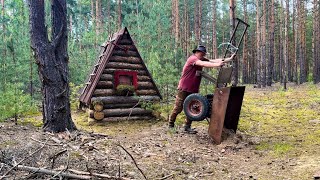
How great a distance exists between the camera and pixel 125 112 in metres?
10.7

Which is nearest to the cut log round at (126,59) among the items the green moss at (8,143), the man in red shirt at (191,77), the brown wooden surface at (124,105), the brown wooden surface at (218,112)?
the brown wooden surface at (124,105)

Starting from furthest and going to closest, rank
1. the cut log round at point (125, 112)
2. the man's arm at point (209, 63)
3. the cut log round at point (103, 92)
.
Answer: the cut log round at point (125, 112) < the cut log round at point (103, 92) < the man's arm at point (209, 63)

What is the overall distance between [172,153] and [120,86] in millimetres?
4969

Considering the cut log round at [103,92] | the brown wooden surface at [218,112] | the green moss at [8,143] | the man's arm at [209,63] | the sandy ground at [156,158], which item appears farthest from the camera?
the cut log round at [103,92]

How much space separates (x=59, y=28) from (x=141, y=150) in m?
3.60

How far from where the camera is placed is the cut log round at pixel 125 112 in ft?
34.4

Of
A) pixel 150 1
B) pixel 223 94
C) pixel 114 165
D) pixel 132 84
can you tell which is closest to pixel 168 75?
pixel 132 84

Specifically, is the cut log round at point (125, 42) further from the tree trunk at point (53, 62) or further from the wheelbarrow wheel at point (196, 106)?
the wheelbarrow wheel at point (196, 106)

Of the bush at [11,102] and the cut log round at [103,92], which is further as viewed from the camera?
the cut log round at [103,92]

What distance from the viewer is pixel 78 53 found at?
21344mm

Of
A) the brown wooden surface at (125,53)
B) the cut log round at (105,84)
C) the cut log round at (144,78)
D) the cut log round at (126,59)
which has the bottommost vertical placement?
the cut log round at (105,84)

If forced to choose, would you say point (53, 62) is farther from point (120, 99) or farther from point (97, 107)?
point (120, 99)

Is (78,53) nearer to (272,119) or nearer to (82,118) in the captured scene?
(82,118)

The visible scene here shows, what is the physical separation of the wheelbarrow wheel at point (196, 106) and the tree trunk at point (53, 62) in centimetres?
289
